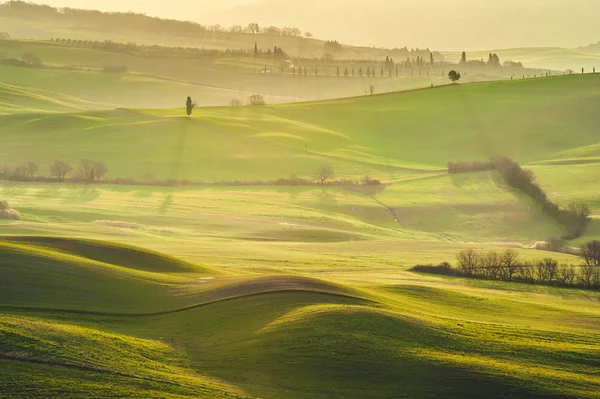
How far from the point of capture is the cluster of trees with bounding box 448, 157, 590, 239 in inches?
3479

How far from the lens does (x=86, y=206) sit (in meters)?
86.3

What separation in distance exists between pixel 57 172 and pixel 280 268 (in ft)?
198

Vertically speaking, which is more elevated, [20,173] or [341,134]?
[341,134]

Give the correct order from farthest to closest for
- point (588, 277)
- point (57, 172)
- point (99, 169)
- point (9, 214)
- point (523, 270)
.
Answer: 1. point (99, 169)
2. point (57, 172)
3. point (9, 214)
4. point (523, 270)
5. point (588, 277)

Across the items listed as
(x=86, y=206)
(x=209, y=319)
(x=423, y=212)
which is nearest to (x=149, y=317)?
(x=209, y=319)

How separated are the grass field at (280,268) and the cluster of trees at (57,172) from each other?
362cm

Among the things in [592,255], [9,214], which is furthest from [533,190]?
[9,214]

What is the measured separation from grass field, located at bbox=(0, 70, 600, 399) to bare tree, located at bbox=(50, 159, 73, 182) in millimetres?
4837

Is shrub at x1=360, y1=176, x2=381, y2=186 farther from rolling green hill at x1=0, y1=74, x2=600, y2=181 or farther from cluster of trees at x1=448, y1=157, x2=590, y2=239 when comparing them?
cluster of trees at x1=448, y1=157, x2=590, y2=239

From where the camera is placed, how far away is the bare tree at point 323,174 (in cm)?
11096

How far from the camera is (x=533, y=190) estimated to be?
101312 millimetres

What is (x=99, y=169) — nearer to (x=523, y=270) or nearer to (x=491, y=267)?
(x=491, y=267)

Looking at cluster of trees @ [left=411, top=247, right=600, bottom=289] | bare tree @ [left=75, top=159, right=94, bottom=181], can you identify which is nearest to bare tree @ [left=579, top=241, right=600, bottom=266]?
cluster of trees @ [left=411, top=247, right=600, bottom=289]

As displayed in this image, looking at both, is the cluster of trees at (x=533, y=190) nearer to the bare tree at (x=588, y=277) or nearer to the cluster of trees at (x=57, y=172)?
the bare tree at (x=588, y=277)
